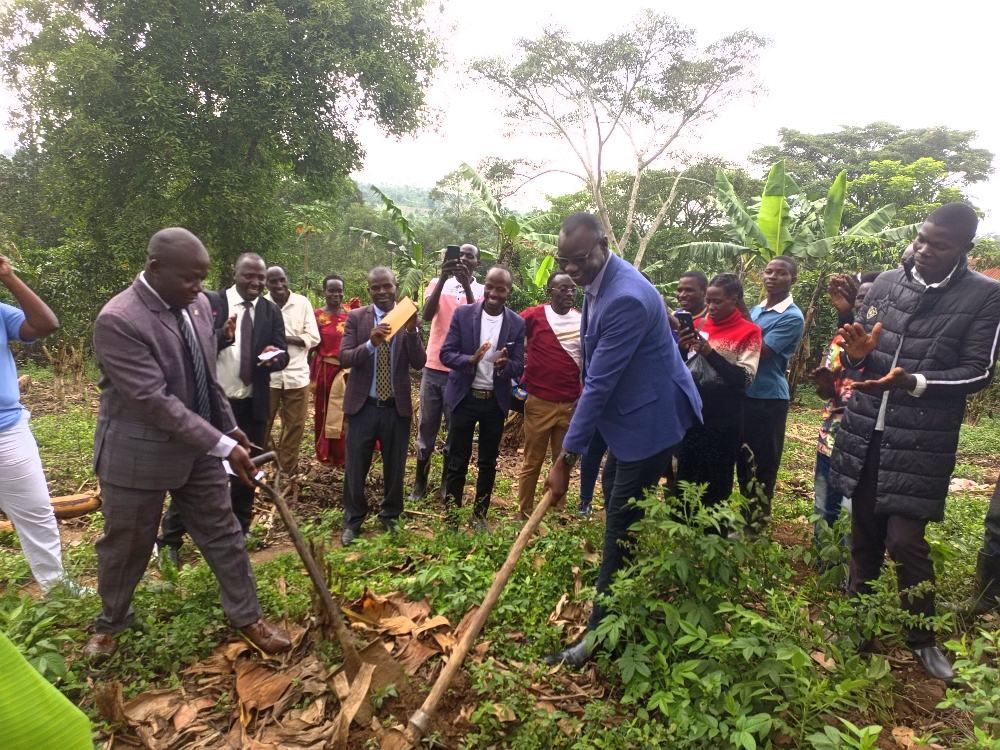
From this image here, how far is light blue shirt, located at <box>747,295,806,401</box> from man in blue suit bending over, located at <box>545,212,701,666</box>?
1.52m

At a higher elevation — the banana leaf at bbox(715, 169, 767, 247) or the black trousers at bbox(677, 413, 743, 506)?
the banana leaf at bbox(715, 169, 767, 247)

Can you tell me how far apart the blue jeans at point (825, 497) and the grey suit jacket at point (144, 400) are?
153 inches

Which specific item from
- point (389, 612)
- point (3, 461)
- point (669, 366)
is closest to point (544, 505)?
point (669, 366)

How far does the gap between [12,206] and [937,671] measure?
22102mm

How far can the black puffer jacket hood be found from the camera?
2.70 metres

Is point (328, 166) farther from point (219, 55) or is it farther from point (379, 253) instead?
point (379, 253)

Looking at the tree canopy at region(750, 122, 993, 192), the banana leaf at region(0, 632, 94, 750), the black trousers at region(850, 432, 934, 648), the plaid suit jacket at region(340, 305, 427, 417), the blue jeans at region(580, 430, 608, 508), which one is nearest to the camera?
the banana leaf at region(0, 632, 94, 750)

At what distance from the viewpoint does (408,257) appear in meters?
12.5

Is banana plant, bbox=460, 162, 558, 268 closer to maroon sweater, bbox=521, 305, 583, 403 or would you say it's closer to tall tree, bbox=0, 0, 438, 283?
A: tall tree, bbox=0, 0, 438, 283

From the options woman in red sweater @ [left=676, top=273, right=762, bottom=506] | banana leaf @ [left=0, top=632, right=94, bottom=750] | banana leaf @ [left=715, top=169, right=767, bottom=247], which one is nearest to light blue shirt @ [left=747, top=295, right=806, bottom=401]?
woman in red sweater @ [left=676, top=273, right=762, bottom=506]

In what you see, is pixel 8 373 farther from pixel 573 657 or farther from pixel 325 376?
pixel 573 657

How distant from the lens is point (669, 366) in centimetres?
286

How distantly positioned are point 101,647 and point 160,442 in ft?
3.50

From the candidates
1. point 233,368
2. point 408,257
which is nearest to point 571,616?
point 233,368
